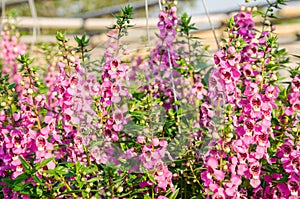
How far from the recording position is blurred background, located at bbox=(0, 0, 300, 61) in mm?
1905

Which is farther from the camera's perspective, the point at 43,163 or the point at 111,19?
the point at 111,19

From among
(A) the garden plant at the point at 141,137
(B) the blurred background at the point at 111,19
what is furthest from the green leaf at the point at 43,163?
(B) the blurred background at the point at 111,19

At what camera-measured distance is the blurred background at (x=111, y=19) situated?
6.25 ft

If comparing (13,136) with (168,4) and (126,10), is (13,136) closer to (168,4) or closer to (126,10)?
(126,10)

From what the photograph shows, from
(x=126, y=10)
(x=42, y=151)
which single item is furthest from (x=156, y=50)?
(x=42, y=151)

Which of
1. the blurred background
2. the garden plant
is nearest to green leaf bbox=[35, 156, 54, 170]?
the garden plant

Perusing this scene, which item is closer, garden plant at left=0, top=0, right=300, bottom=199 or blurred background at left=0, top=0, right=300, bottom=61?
garden plant at left=0, top=0, right=300, bottom=199

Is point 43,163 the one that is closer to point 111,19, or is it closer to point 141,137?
point 141,137

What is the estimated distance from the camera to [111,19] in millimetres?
5781

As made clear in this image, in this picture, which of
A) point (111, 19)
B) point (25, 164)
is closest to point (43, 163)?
point (25, 164)

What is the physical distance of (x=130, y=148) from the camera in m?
1.48

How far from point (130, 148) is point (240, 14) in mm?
579

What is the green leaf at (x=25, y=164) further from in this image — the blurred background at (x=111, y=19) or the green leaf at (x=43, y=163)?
the blurred background at (x=111, y=19)

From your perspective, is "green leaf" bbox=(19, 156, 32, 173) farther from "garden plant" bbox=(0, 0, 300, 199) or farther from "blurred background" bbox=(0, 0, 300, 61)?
"blurred background" bbox=(0, 0, 300, 61)
